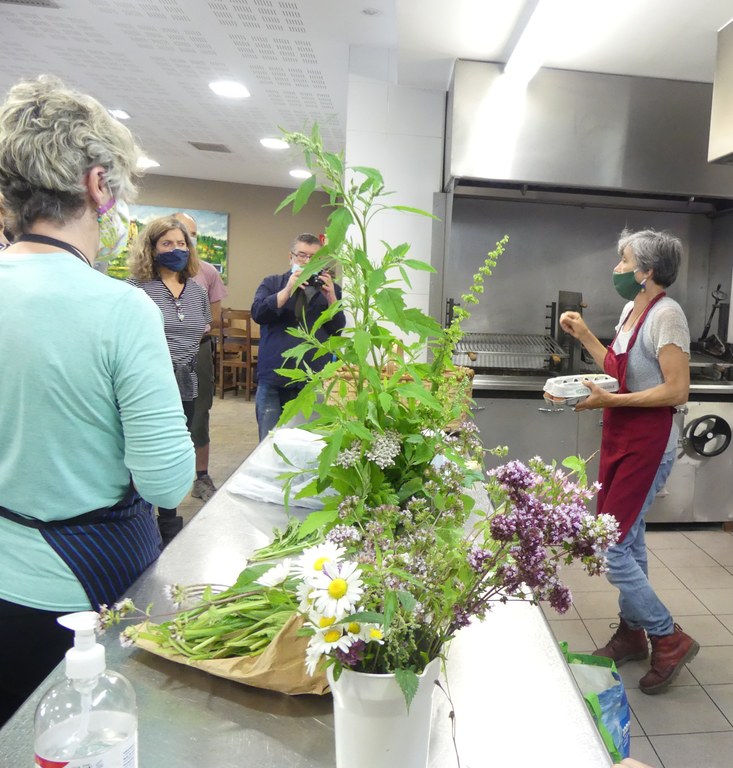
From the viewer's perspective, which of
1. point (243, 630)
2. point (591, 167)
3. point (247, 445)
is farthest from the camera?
point (247, 445)

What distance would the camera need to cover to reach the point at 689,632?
2531 millimetres

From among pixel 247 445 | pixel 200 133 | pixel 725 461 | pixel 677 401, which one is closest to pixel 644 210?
pixel 725 461

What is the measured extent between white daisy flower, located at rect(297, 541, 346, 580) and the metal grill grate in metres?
3.24

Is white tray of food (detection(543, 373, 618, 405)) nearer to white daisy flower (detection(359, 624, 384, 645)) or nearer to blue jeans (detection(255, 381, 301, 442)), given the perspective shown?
blue jeans (detection(255, 381, 301, 442))

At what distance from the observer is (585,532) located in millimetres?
567

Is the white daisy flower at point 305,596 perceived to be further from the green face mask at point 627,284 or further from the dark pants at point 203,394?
the dark pants at point 203,394

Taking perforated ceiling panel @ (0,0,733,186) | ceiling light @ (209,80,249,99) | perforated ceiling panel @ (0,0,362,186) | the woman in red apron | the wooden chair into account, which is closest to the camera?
the woman in red apron

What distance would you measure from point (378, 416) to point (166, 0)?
3399 millimetres

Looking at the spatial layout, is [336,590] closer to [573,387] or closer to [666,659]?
[573,387]

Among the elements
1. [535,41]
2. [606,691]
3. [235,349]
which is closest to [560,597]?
[606,691]

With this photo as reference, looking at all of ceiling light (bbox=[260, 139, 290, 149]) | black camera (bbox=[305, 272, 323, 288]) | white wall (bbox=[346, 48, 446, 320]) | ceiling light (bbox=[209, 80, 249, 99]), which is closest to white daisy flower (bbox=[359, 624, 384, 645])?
black camera (bbox=[305, 272, 323, 288])

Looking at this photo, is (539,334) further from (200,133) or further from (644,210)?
(200,133)

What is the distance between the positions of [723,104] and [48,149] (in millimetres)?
2224

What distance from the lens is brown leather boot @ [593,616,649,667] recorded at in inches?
91.2
